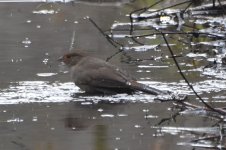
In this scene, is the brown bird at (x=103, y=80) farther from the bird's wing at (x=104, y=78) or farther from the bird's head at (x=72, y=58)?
the bird's head at (x=72, y=58)

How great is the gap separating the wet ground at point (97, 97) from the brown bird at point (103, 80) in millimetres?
78

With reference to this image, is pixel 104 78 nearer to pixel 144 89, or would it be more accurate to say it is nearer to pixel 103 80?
pixel 103 80

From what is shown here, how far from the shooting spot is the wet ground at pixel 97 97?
6062 millimetres

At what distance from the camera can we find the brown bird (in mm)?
7574

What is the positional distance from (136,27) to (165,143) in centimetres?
641

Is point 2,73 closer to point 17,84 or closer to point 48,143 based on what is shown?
point 17,84

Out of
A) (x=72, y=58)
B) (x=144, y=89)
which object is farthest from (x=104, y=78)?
(x=72, y=58)

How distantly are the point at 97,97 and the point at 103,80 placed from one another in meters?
0.17

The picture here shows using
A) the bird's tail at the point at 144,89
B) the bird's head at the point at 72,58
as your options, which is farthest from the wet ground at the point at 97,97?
the bird's head at the point at 72,58

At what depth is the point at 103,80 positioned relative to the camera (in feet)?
25.1

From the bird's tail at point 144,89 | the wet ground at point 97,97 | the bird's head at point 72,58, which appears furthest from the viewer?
the bird's head at point 72,58

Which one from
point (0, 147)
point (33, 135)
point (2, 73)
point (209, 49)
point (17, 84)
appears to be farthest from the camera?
point (209, 49)

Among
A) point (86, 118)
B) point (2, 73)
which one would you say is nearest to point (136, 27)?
point (2, 73)

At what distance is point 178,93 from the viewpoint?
759cm
